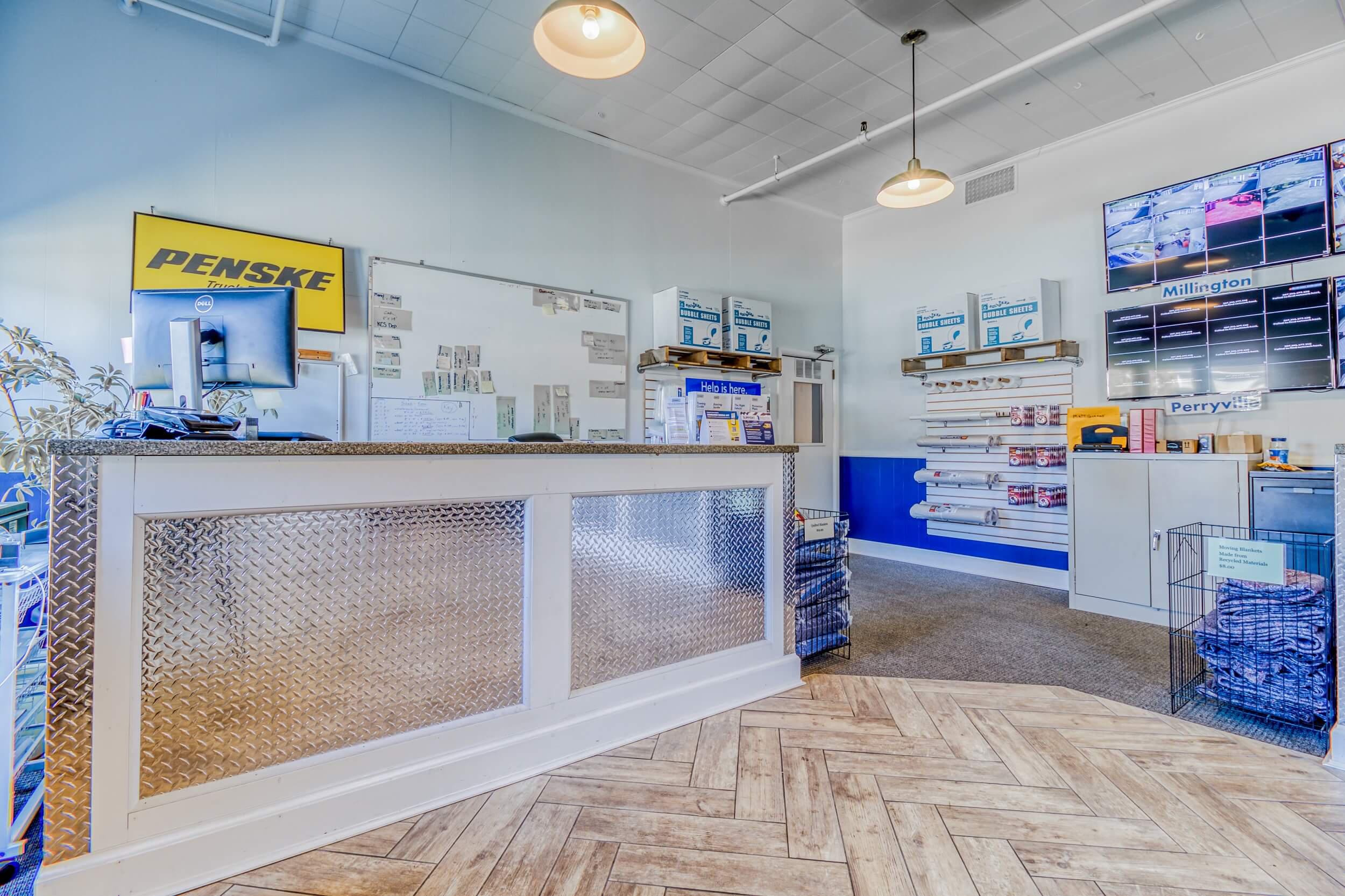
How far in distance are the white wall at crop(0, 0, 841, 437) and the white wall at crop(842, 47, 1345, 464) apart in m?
2.27

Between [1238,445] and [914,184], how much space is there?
8.50 feet

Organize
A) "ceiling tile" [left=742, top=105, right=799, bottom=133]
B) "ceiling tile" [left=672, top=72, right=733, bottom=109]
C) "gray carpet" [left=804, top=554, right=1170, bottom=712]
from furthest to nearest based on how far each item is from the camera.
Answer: "ceiling tile" [left=742, top=105, right=799, bottom=133] < "ceiling tile" [left=672, top=72, right=733, bottom=109] < "gray carpet" [left=804, top=554, right=1170, bottom=712]

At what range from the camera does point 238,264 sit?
342cm

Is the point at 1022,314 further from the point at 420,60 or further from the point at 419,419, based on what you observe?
the point at 420,60

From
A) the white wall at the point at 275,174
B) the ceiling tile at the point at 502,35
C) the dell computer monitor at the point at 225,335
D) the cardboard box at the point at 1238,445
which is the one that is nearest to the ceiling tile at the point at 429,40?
the ceiling tile at the point at 502,35

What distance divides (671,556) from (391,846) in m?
1.26

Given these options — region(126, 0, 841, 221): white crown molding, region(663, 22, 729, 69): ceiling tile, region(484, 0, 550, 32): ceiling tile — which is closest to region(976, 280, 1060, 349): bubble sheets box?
region(126, 0, 841, 221): white crown molding

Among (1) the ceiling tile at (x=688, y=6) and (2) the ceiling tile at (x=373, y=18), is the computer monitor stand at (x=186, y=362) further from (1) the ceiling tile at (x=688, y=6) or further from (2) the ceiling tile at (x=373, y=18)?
(1) the ceiling tile at (x=688, y=6)

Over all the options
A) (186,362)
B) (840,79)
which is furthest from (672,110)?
(186,362)

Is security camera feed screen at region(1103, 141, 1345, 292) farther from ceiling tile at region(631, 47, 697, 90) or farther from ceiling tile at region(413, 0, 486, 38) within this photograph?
ceiling tile at region(413, 0, 486, 38)

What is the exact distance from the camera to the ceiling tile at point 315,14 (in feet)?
11.1

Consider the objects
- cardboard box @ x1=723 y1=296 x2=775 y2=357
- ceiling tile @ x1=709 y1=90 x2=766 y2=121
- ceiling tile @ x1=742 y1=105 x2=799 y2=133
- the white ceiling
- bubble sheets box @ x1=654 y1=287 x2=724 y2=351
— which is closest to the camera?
the white ceiling

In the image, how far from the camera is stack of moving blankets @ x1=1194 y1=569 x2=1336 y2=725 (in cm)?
225

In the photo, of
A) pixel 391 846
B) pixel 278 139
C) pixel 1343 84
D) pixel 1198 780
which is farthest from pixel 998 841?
pixel 1343 84
